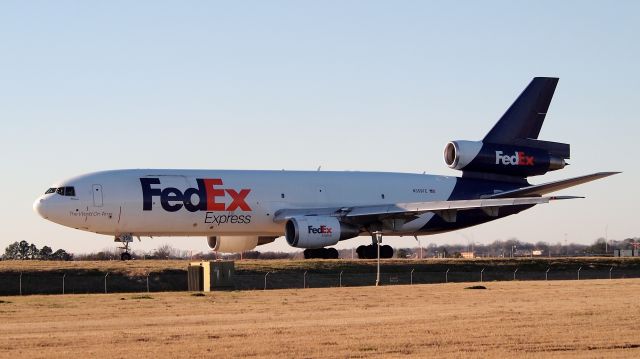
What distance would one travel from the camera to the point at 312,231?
5269 centimetres

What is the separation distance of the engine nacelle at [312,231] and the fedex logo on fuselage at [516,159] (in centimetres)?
1119

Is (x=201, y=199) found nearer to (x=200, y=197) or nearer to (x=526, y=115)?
(x=200, y=197)

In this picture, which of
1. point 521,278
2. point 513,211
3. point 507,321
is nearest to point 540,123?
point 513,211

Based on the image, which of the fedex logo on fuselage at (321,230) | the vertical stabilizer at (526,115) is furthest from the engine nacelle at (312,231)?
the vertical stabilizer at (526,115)

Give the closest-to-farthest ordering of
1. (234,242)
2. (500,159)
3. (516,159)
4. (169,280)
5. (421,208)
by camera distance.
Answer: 1. (169,280)
2. (421,208)
3. (234,242)
4. (500,159)
5. (516,159)

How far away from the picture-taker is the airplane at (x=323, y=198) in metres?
50.6

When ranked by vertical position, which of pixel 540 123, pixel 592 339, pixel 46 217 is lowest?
pixel 592 339

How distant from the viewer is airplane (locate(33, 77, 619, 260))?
5059 cm

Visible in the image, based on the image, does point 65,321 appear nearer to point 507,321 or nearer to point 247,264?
point 507,321

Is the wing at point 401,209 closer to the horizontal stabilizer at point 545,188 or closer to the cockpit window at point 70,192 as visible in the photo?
the horizontal stabilizer at point 545,188

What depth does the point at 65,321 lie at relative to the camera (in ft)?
87.8

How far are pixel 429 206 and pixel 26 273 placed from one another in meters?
19.0

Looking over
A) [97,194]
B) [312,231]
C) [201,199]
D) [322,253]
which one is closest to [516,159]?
[322,253]

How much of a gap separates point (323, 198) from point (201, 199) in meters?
7.08
